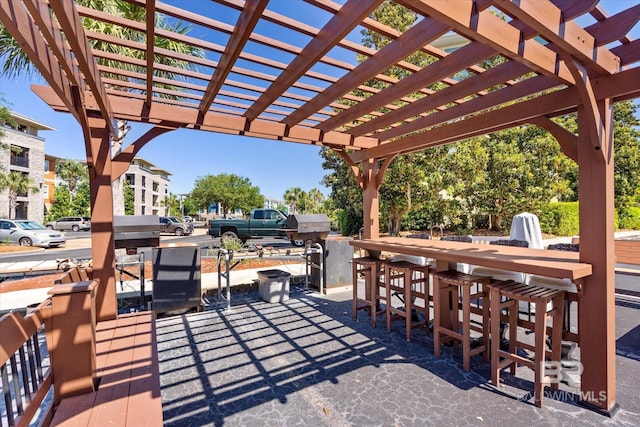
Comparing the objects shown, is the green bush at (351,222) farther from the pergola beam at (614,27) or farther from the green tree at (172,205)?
the green tree at (172,205)

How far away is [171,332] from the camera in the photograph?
363 cm

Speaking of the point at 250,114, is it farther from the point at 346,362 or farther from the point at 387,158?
the point at 346,362

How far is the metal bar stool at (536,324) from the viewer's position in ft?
7.35

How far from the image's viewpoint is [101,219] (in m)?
3.00

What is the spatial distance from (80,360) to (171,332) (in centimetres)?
205

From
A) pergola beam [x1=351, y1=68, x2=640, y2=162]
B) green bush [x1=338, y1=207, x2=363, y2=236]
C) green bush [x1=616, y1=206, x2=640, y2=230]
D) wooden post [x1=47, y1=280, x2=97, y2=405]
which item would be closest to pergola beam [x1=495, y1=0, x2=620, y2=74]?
pergola beam [x1=351, y1=68, x2=640, y2=162]

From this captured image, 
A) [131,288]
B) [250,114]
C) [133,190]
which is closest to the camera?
[250,114]

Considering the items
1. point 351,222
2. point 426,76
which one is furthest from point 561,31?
point 351,222

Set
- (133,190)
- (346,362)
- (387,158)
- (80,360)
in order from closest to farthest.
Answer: (80,360)
(346,362)
(387,158)
(133,190)

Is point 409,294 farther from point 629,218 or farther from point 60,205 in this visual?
point 60,205

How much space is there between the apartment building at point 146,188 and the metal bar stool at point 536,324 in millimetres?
33454

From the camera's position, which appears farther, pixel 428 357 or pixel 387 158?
pixel 387 158

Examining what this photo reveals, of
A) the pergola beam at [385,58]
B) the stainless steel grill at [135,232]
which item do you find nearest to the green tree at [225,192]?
the stainless steel grill at [135,232]

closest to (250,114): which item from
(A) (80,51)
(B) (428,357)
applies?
(A) (80,51)
